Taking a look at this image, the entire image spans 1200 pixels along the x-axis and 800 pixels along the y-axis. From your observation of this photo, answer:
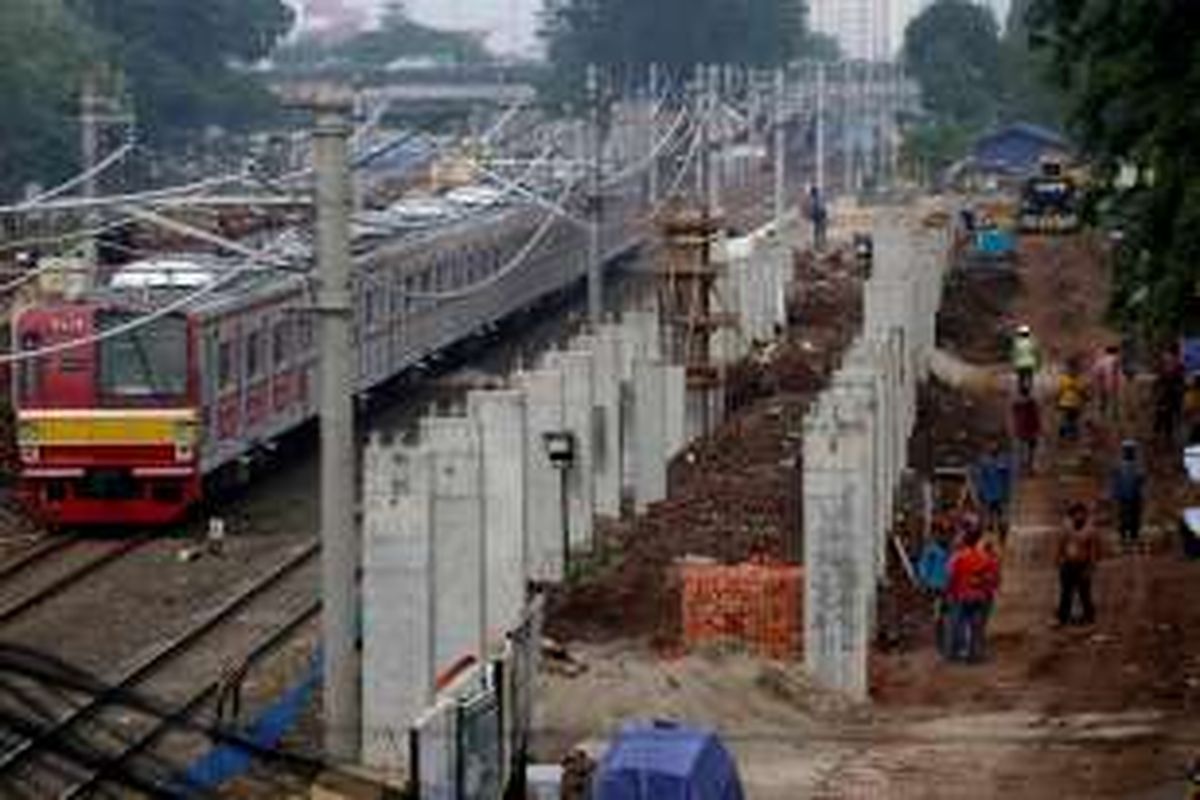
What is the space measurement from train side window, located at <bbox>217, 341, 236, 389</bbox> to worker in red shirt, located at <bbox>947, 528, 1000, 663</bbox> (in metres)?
10.6

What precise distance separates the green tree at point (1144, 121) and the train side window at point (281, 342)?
11.2 m

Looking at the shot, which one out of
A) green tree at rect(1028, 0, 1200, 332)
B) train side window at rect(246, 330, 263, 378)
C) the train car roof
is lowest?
train side window at rect(246, 330, 263, 378)

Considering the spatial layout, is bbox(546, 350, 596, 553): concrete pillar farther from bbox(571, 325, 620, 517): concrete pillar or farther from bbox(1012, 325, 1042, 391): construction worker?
bbox(1012, 325, 1042, 391): construction worker

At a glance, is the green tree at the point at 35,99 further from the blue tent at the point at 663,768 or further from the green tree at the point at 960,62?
the blue tent at the point at 663,768

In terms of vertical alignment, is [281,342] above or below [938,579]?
above

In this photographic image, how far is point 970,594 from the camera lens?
70.1 feet

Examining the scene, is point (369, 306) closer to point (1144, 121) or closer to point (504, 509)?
point (504, 509)

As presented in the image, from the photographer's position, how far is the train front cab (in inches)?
1156

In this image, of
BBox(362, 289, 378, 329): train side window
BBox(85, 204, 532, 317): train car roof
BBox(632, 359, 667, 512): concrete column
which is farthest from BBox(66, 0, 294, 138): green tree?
BBox(632, 359, 667, 512): concrete column

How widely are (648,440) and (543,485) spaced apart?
13.5 feet

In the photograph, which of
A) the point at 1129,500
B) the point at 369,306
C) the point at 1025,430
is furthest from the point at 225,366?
the point at 1129,500

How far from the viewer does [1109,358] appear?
127 ft

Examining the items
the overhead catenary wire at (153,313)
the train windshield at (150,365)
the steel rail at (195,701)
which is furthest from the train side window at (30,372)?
the steel rail at (195,701)

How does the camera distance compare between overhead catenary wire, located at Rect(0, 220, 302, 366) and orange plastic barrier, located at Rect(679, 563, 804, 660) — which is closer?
overhead catenary wire, located at Rect(0, 220, 302, 366)
